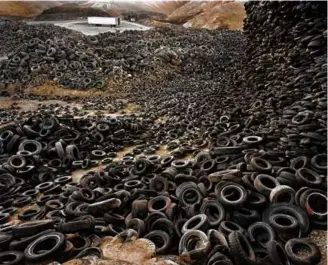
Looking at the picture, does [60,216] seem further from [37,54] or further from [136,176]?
[37,54]

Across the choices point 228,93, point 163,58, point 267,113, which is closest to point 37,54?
point 163,58

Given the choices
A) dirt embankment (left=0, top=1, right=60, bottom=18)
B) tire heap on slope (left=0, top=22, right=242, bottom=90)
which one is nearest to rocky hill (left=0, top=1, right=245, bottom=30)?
dirt embankment (left=0, top=1, right=60, bottom=18)

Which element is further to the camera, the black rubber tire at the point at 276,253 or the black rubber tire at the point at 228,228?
the black rubber tire at the point at 228,228

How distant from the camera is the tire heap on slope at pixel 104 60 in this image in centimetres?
2583

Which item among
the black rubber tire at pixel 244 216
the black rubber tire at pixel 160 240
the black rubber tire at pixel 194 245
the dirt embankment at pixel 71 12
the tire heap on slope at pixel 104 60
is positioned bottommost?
the black rubber tire at pixel 160 240

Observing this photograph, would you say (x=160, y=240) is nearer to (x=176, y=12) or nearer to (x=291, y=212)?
(x=291, y=212)

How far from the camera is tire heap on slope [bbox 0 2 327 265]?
239 inches

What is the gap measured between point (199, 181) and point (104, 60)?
2321 cm

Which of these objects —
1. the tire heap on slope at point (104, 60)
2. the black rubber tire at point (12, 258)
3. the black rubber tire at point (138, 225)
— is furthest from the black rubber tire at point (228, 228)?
the tire heap on slope at point (104, 60)

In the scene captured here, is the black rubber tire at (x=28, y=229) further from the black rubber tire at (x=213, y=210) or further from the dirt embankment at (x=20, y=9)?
the dirt embankment at (x=20, y=9)

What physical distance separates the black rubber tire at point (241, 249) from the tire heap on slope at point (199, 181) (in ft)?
0.05

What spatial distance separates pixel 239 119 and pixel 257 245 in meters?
7.17

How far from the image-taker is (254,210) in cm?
664

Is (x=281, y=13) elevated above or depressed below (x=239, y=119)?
above
